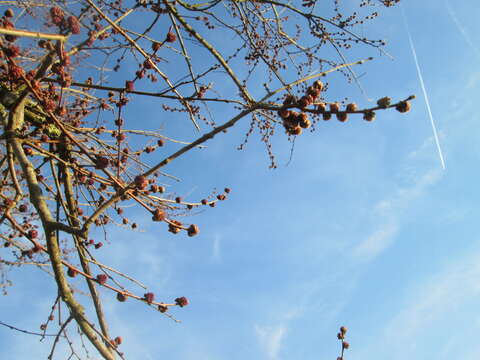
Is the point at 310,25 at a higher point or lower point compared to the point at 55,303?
higher

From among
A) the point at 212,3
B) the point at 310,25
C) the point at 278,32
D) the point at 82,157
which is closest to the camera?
the point at 212,3

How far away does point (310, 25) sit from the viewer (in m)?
4.18

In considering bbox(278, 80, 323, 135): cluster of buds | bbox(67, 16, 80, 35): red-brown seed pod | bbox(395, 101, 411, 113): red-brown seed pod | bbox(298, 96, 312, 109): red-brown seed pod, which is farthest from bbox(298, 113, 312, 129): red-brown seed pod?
bbox(67, 16, 80, 35): red-brown seed pod

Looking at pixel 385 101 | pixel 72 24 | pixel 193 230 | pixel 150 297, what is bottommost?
pixel 150 297

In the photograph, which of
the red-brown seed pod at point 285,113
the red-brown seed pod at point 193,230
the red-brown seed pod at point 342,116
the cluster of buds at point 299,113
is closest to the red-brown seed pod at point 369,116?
the red-brown seed pod at point 342,116

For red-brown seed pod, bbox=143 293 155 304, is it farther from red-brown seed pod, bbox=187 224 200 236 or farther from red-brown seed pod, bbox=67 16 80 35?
red-brown seed pod, bbox=67 16 80 35

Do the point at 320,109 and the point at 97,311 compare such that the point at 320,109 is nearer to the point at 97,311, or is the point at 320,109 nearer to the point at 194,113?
the point at 97,311

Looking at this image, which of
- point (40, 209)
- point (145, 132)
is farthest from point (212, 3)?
point (40, 209)

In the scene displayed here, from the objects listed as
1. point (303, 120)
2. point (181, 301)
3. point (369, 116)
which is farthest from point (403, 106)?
point (181, 301)

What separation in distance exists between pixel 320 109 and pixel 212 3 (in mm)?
2318

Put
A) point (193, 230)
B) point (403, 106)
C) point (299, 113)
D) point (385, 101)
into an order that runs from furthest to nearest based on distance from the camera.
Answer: point (193, 230), point (299, 113), point (403, 106), point (385, 101)

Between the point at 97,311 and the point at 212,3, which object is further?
the point at 212,3

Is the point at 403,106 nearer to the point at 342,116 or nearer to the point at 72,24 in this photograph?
the point at 342,116

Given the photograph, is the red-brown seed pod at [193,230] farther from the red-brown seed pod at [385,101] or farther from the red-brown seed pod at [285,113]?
the red-brown seed pod at [385,101]
